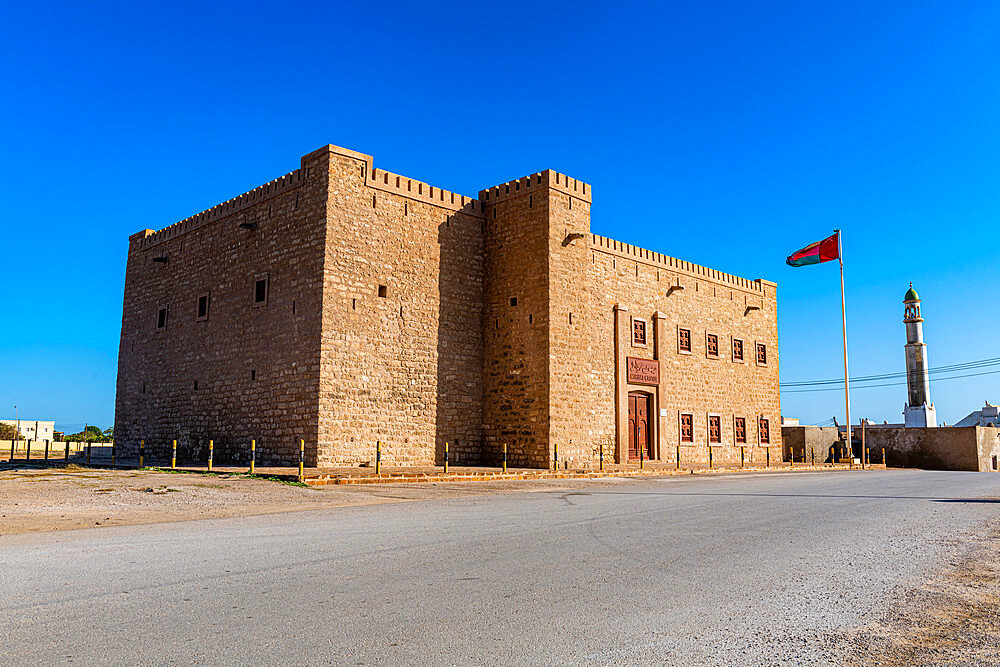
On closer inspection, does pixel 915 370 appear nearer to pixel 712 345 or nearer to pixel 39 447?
pixel 712 345

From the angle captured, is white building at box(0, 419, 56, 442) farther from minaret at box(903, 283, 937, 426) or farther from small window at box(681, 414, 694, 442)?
minaret at box(903, 283, 937, 426)

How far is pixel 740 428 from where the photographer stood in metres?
33.1

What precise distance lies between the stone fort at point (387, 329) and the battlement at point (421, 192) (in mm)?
55

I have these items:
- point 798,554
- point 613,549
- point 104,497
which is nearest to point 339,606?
point 613,549

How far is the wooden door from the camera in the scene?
2752 centimetres

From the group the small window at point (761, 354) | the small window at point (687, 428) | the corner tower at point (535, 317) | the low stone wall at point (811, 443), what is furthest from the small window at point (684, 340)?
the low stone wall at point (811, 443)

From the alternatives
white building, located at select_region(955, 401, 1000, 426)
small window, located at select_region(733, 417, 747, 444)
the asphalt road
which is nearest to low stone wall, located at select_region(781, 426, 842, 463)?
small window, located at select_region(733, 417, 747, 444)

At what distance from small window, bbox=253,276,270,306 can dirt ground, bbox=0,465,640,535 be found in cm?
656

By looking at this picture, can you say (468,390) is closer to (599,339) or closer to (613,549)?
(599,339)

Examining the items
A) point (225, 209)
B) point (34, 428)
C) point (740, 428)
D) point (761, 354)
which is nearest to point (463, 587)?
point (225, 209)

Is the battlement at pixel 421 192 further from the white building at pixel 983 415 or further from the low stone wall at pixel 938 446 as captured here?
the white building at pixel 983 415

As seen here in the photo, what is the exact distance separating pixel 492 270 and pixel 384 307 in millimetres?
4232

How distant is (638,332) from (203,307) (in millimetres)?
15667

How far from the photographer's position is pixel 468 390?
938 inches
